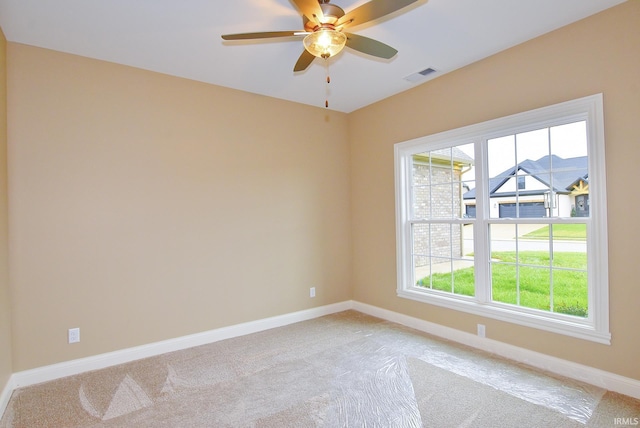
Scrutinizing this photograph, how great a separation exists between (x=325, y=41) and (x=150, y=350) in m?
3.10

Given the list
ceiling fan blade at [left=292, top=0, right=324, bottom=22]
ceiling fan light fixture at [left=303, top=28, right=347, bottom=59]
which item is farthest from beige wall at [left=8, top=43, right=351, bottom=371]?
ceiling fan blade at [left=292, top=0, right=324, bottom=22]

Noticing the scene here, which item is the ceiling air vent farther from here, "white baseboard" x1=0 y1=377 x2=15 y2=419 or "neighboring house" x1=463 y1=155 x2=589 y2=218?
"white baseboard" x1=0 y1=377 x2=15 y2=419

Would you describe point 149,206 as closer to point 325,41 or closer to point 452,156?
point 325,41

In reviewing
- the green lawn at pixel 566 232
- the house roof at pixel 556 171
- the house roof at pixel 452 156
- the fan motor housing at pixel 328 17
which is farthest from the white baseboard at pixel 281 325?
the fan motor housing at pixel 328 17

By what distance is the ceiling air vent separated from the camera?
3375 millimetres

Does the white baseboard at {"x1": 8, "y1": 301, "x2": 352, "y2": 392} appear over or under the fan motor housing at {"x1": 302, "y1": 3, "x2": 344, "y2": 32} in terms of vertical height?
under

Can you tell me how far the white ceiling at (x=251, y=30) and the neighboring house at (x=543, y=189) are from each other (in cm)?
108

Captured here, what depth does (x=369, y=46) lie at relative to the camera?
2215 millimetres

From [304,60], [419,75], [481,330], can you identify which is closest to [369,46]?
[304,60]

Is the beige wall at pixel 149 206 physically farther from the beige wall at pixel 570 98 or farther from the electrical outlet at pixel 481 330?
the electrical outlet at pixel 481 330

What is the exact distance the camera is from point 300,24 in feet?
8.36

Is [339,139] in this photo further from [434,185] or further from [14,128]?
[14,128]

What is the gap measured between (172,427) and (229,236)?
75.5 inches

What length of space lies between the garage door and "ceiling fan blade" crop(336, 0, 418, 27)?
2.09m
